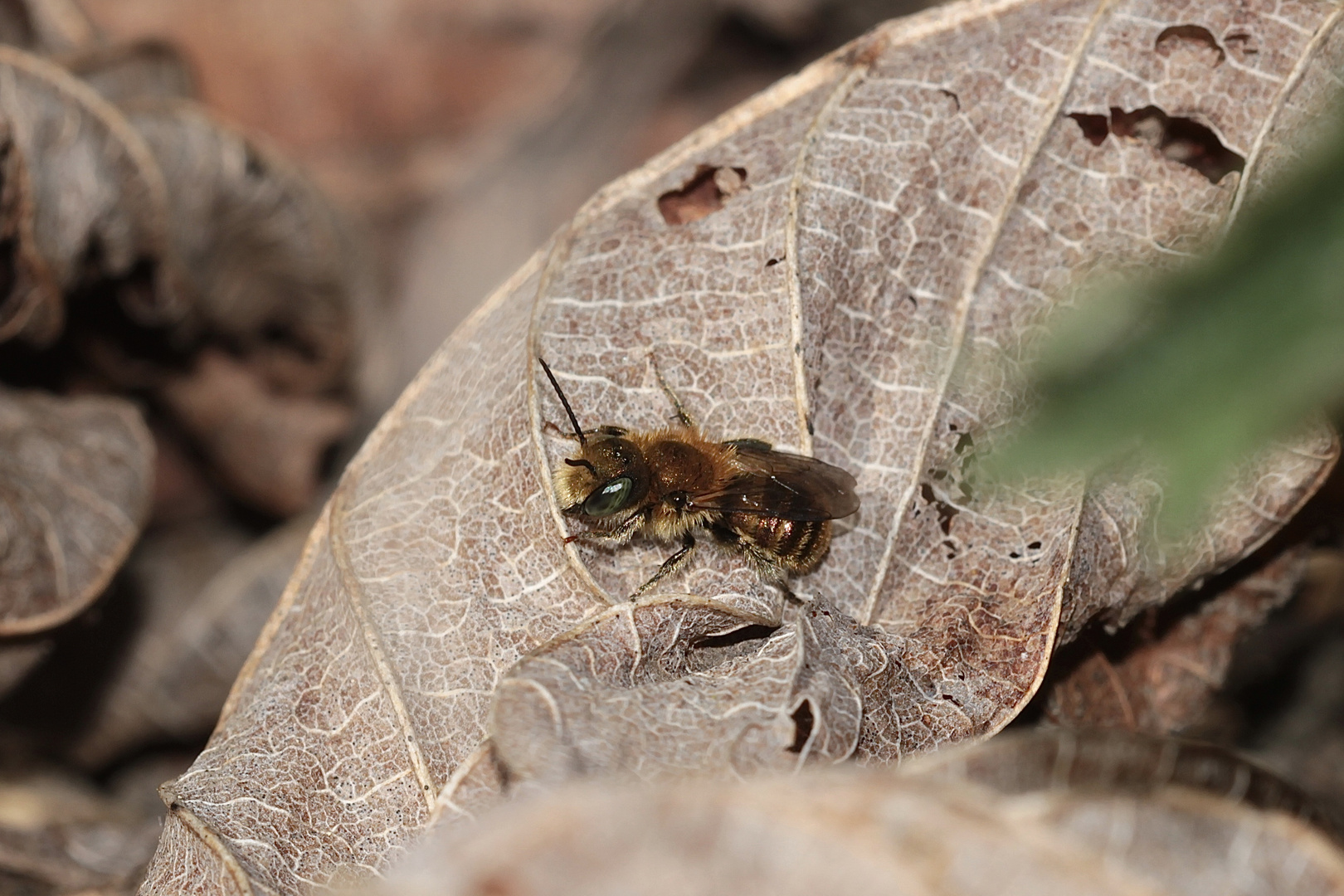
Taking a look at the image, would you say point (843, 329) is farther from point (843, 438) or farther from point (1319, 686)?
point (1319, 686)

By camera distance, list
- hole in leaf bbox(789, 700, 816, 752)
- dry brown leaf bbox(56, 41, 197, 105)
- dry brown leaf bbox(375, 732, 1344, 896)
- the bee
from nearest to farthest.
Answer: dry brown leaf bbox(375, 732, 1344, 896) < hole in leaf bbox(789, 700, 816, 752) < the bee < dry brown leaf bbox(56, 41, 197, 105)

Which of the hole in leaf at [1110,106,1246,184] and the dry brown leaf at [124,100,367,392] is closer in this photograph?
the hole in leaf at [1110,106,1246,184]

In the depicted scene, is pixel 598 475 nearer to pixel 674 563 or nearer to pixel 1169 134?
pixel 674 563

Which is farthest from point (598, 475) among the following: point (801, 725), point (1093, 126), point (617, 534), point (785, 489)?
point (1093, 126)

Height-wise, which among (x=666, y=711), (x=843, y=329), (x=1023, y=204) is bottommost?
(x=666, y=711)

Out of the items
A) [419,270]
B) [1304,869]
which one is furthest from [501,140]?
[1304,869]

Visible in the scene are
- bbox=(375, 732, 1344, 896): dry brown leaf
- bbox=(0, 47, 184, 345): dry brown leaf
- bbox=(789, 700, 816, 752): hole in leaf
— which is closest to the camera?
bbox=(375, 732, 1344, 896): dry brown leaf

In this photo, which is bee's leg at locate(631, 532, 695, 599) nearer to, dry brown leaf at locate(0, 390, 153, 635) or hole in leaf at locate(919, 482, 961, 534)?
hole in leaf at locate(919, 482, 961, 534)

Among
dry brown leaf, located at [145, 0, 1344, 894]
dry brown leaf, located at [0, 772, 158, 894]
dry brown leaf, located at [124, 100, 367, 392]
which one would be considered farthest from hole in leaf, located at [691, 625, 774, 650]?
dry brown leaf, located at [124, 100, 367, 392]
